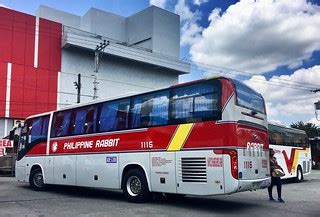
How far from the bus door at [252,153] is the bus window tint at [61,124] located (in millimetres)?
7249

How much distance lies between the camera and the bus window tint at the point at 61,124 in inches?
602

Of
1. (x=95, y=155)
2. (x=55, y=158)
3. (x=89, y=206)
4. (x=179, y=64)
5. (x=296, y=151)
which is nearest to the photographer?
(x=89, y=206)

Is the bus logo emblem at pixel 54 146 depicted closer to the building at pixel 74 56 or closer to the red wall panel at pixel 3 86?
the building at pixel 74 56

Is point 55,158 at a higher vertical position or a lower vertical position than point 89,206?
higher

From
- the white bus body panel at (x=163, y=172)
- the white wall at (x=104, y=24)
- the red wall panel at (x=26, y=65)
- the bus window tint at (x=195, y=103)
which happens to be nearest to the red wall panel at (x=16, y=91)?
the red wall panel at (x=26, y=65)

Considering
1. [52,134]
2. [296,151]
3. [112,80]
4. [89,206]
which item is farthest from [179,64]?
[89,206]

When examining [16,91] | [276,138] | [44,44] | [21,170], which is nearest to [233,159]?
[21,170]

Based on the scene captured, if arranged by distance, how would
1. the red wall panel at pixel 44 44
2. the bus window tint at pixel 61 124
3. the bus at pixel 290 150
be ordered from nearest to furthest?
the bus window tint at pixel 61 124 → the bus at pixel 290 150 → the red wall panel at pixel 44 44

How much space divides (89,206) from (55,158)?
15.8ft

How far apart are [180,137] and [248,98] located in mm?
2401

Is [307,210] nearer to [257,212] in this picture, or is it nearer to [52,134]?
[257,212]

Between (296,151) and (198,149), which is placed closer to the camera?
(198,149)

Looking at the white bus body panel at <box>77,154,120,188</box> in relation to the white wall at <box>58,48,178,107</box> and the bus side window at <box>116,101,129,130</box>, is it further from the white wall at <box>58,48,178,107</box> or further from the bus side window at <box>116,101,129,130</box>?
the white wall at <box>58,48,178,107</box>

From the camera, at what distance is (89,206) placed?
11461 millimetres
